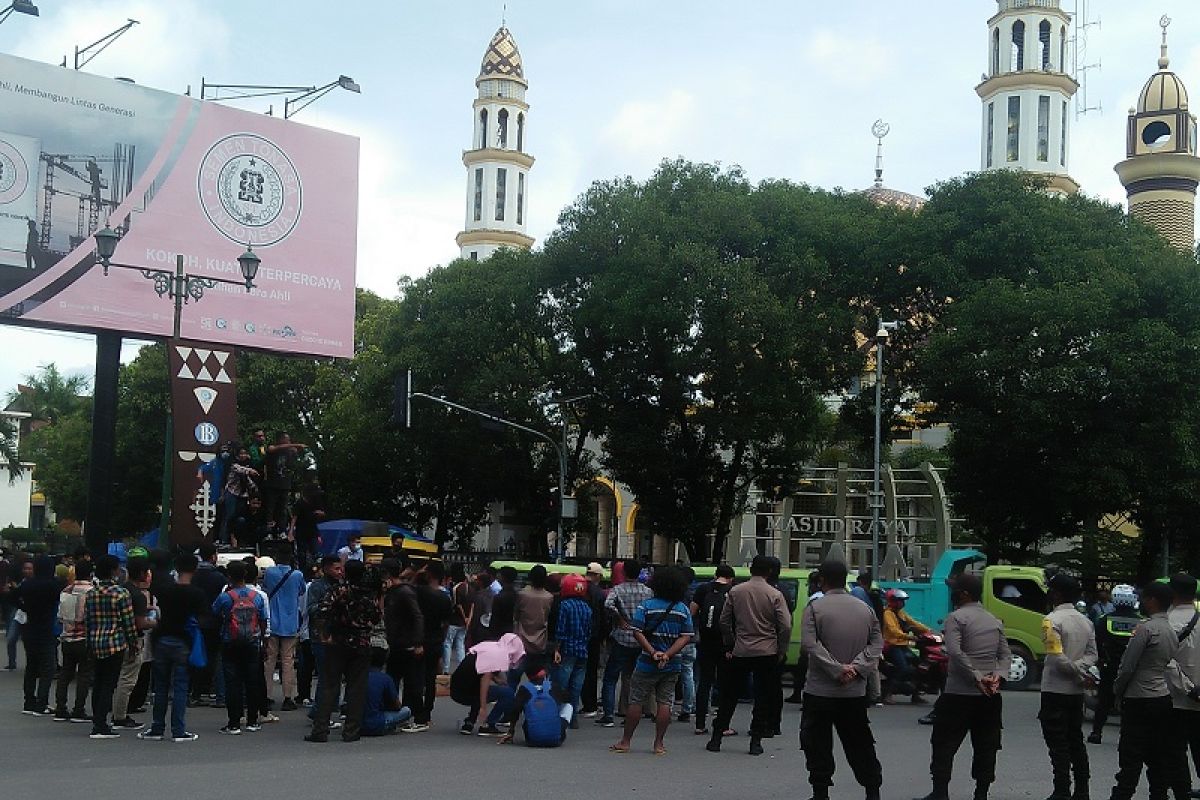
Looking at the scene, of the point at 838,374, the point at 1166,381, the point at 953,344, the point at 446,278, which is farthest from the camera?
the point at 446,278

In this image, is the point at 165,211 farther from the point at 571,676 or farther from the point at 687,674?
the point at 687,674

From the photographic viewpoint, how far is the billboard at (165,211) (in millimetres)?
26844

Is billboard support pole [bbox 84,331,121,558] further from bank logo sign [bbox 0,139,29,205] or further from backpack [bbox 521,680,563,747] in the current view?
backpack [bbox 521,680,563,747]

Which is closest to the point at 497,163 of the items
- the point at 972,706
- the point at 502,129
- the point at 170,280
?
the point at 502,129

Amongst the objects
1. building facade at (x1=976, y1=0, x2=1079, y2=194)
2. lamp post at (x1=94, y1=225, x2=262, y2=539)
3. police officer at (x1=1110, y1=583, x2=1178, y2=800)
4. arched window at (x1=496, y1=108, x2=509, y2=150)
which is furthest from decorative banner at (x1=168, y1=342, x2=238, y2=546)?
arched window at (x1=496, y1=108, x2=509, y2=150)

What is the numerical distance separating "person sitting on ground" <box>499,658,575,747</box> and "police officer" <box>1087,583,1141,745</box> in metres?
5.16

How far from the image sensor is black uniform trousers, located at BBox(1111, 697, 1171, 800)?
8859mm

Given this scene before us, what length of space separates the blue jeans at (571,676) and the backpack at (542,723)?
748 mm

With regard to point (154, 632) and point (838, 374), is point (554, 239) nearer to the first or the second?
point (838, 374)

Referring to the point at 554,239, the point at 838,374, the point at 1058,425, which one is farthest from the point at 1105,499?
the point at 554,239

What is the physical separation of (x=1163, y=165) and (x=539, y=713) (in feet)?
196

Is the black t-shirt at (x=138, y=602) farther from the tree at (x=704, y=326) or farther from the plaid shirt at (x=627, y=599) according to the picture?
the tree at (x=704, y=326)

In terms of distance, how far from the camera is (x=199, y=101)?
29.0 metres

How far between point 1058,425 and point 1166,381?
2355mm
